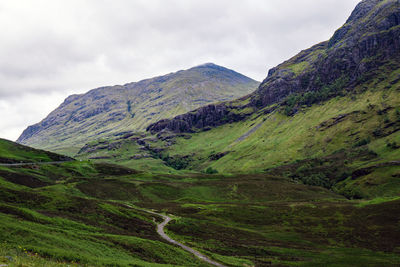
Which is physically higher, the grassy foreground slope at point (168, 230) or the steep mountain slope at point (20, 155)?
the steep mountain slope at point (20, 155)

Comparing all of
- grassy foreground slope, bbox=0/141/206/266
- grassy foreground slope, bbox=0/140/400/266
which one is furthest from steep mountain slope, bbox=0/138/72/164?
grassy foreground slope, bbox=0/141/206/266

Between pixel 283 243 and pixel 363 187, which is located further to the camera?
pixel 363 187

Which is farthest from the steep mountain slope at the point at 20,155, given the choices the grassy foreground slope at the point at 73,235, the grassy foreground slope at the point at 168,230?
the grassy foreground slope at the point at 73,235

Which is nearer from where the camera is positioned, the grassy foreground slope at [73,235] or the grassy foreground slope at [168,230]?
the grassy foreground slope at [73,235]

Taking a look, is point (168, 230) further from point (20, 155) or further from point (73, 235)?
point (20, 155)

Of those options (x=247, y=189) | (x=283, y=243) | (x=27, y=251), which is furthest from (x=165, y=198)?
(x=27, y=251)

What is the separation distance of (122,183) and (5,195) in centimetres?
9279

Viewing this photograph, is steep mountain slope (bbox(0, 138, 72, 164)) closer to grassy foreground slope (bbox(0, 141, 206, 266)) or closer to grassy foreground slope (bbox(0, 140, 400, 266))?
grassy foreground slope (bbox(0, 140, 400, 266))

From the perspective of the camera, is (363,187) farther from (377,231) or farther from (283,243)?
(283,243)

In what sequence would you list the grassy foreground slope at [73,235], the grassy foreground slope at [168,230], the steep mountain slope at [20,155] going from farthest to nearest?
the steep mountain slope at [20,155] → the grassy foreground slope at [168,230] → the grassy foreground slope at [73,235]

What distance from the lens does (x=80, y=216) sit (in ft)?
194

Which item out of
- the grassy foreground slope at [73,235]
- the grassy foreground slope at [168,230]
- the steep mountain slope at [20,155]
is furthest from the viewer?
the steep mountain slope at [20,155]

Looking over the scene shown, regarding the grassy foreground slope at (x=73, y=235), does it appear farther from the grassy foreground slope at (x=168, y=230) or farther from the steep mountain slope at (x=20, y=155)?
the steep mountain slope at (x=20, y=155)

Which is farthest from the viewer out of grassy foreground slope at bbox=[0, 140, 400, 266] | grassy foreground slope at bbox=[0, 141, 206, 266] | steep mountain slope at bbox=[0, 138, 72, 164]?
steep mountain slope at bbox=[0, 138, 72, 164]
